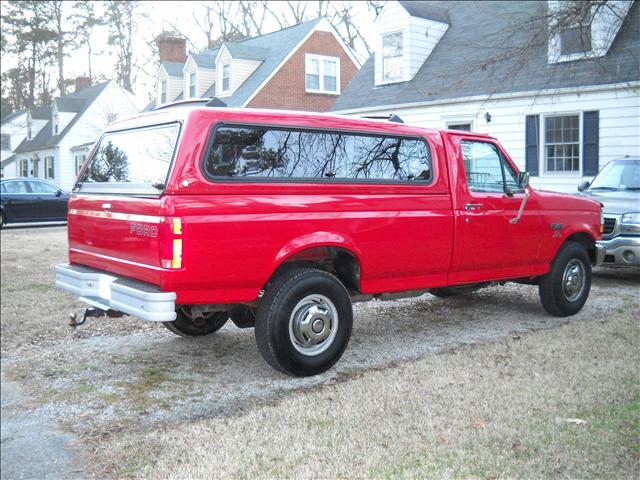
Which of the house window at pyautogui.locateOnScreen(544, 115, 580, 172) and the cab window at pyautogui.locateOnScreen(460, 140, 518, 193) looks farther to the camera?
the house window at pyautogui.locateOnScreen(544, 115, 580, 172)

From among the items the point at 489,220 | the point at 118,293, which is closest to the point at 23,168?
the point at 489,220

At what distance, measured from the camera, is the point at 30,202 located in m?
21.5

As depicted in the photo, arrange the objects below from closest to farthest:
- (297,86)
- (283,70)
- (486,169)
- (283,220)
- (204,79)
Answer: (283,220) → (486,169) → (283,70) → (297,86) → (204,79)

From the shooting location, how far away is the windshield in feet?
17.2

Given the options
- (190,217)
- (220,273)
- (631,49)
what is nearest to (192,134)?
(190,217)

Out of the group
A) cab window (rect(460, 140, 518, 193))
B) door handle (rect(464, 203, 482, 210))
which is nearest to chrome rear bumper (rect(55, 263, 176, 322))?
door handle (rect(464, 203, 482, 210))

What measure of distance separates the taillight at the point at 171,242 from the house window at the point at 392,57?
1687cm

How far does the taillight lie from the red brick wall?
74.8 ft

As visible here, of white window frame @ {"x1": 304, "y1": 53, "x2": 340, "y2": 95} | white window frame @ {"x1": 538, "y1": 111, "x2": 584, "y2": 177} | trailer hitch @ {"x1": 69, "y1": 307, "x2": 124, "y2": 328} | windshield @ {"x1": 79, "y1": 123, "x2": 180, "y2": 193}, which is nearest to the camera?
windshield @ {"x1": 79, "y1": 123, "x2": 180, "y2": 193}

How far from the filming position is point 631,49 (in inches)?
605

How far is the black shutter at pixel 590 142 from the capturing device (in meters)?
15.8

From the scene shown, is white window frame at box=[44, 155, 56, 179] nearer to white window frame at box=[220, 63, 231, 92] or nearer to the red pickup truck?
white window frame at box=[220, 63, 231, 92]

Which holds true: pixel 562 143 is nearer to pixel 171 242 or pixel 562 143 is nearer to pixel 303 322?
pixel 303 322

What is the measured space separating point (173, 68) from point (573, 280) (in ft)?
95.7
